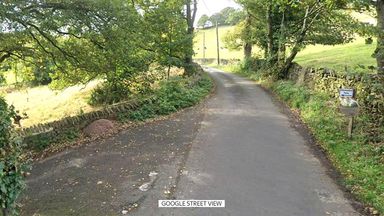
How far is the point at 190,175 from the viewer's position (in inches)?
317

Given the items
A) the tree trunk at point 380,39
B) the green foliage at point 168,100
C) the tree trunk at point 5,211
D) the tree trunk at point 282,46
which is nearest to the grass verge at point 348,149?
the tree trunk at point 380,39

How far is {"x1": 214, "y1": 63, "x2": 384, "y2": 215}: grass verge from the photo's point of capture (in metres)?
7.04

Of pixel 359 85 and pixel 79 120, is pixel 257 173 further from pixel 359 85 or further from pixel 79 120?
pixel 79 120

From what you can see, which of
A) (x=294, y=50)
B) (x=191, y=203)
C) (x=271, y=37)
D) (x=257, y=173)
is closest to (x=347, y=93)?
(x=257, y=173)

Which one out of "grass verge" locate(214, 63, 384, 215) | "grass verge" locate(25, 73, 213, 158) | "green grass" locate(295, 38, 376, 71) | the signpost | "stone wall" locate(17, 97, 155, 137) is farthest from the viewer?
"green grass" locate(295, 38, 376, 71)

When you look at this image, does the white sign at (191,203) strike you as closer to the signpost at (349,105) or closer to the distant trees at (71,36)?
the signpost at (349,105)

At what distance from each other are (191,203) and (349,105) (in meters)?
5.82

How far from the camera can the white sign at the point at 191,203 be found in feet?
21.6

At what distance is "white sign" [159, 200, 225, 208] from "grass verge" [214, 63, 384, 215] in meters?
2.78

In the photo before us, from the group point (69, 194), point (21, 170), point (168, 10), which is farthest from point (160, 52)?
point (21, 170)

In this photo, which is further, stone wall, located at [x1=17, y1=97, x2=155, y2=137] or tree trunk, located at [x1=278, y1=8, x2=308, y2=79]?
tree trunk, located at [x1=278, y1=8, x2=308, y2=79]

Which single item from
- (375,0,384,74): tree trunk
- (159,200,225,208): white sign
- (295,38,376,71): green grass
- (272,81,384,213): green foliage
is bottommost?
(159,200,225,208): white sign

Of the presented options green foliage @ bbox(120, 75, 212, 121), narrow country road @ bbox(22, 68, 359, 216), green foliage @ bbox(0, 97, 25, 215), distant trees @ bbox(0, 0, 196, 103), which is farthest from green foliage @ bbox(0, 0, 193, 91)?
green foliage @ bbox(0, 97, 25, 215)

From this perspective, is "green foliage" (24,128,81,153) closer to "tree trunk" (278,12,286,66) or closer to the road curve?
the road curve
